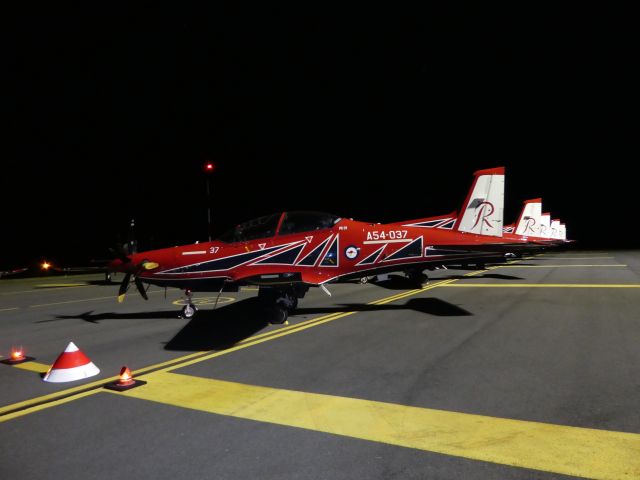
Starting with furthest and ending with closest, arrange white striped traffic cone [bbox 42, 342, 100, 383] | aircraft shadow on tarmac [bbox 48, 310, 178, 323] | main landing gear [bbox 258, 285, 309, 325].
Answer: aircraft shadow on tarmac [bbox 48, 310, 178, 323] < main landing gear [bbox 258, 285, 309, 325] < white striped traffic cone [bbox 42, 342, 100, 383]

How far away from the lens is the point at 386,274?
36.3ft

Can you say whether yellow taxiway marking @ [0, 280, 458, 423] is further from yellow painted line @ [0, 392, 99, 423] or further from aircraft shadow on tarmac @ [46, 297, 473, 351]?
aircraft shadow on tarmac @ [46, 297, 473, 351]

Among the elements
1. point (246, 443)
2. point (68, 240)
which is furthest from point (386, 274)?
point (68, 240)

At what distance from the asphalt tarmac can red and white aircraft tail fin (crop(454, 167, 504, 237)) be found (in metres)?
4.86

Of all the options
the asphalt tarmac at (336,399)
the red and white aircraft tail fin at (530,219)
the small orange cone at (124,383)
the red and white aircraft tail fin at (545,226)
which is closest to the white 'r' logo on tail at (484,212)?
the asphalt tarmac at (336,399)

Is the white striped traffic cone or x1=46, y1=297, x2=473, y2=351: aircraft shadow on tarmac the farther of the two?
x1=46, y1=297, x2=473, y2=351: aircraft shadow on tarmac

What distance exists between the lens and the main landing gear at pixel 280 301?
9.85 m

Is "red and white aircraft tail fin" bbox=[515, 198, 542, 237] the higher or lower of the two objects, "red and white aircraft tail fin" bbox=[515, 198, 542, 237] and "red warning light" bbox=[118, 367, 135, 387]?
the higher

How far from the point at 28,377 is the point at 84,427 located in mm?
2629

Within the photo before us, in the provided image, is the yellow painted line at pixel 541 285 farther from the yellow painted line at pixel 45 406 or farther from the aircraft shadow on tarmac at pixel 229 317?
the yellow painted line at pixel 45 406

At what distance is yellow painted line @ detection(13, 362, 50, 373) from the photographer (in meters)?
6.40

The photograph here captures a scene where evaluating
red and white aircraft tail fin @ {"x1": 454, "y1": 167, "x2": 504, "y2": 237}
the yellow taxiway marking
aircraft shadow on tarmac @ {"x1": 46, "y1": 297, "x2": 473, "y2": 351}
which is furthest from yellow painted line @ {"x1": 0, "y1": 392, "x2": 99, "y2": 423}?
red and white aircraft tail fin @ {"x1": 454, "y1": 167, "x2": 504, "y2": 237}

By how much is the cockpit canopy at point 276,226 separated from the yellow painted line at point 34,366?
14.7 feet

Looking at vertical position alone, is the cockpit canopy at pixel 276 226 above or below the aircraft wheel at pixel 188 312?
above
